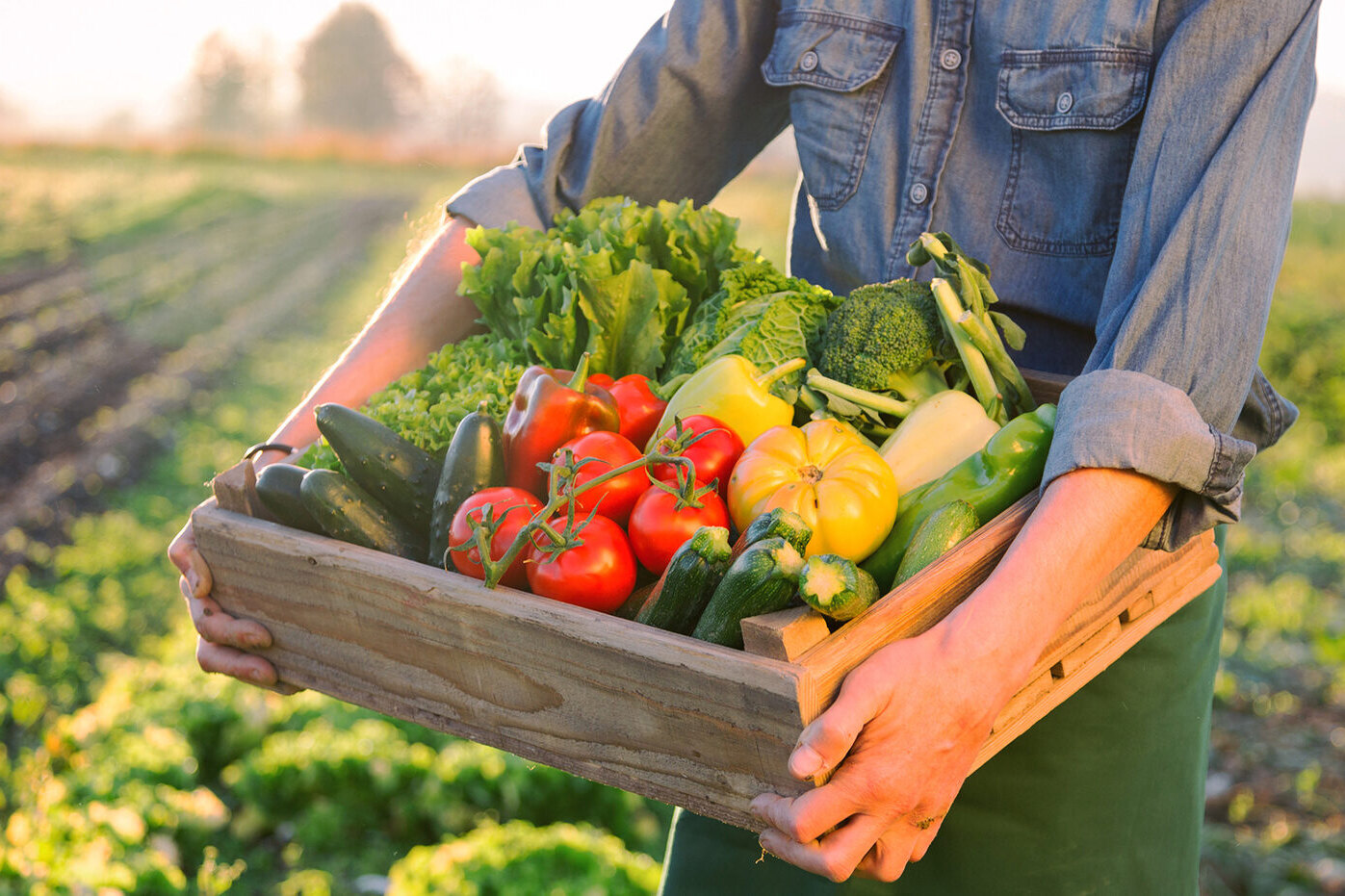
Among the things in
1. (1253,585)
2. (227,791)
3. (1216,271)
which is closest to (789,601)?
(1216,271)

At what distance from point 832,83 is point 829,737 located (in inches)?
59.7

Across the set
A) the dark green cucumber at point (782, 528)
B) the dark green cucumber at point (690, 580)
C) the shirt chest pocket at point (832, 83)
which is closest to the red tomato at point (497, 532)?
the dark green cucumber at point (690, 580)

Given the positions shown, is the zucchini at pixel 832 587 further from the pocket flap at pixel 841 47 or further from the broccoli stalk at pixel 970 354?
the pocket flap at pixel 841 47

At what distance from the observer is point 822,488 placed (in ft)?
6.12

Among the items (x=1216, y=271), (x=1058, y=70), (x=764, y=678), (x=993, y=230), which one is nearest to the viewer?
(x=764, y=678)

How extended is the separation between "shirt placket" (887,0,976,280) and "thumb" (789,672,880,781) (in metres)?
1.26

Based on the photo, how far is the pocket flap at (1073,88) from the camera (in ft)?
6.85

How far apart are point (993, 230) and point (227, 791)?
13.3ft

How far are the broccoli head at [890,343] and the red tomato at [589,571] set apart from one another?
616 mm

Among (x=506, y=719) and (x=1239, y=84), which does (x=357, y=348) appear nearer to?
(x=506, y=719)

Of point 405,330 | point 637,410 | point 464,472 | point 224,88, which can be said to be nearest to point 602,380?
point 637,410

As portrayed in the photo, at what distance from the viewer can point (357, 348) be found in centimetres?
255

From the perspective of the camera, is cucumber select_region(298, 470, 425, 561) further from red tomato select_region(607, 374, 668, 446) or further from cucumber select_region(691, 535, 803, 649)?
cucumber select_region(691, 535, 803, 649)

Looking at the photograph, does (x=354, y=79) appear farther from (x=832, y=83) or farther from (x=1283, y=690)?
(x=832, y=83)
